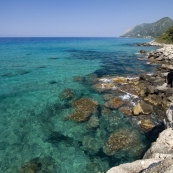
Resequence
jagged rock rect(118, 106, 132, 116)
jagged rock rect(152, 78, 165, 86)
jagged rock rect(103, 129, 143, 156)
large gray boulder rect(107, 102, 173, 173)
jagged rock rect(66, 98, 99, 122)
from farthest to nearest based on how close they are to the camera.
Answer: jagged rock rect(152, 78, 165, 86) → jagged rock rect(118, 106, 132, 116) → jagged rock rect(66, 98, 99, 122) → jagged rock rect(103, 129, 143, 156) → large gray boulder rect(107, 102, 173, 173)

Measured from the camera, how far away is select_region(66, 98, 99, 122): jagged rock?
17672 millimetres

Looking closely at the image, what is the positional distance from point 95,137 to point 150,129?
5.46 m

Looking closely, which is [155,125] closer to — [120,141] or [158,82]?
[120,141]

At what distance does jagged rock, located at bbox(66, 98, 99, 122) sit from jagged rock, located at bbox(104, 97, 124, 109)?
149 centimetres

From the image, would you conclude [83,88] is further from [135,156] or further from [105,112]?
[135,156]

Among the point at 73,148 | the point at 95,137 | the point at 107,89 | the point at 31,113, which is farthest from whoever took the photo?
the point at 107,89

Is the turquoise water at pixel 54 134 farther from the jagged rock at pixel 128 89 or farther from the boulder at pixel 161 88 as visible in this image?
the boulder at pixel 161 88

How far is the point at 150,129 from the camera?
1593 centimetres

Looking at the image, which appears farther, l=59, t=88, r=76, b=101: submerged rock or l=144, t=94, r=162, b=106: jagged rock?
l=59, t=88, r=76, b=101: submerged rock

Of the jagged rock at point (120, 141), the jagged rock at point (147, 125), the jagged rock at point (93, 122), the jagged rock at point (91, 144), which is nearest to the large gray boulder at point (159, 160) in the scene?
the jagged rock at point (120, 141)

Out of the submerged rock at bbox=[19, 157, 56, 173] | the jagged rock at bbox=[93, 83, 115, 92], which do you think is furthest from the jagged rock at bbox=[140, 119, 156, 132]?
the jagged rock at bbox=[93, 83, 115, 92]

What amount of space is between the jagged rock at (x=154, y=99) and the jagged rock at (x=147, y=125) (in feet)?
15.5

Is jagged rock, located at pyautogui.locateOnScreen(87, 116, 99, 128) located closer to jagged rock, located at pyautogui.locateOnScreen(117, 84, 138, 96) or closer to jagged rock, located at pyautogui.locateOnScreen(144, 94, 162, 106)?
jagged rock, located at pyautogui.locateOnScreen(144, 94, 162, 106)

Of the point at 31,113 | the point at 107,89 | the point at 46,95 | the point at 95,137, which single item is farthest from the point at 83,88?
the point at 95,137
